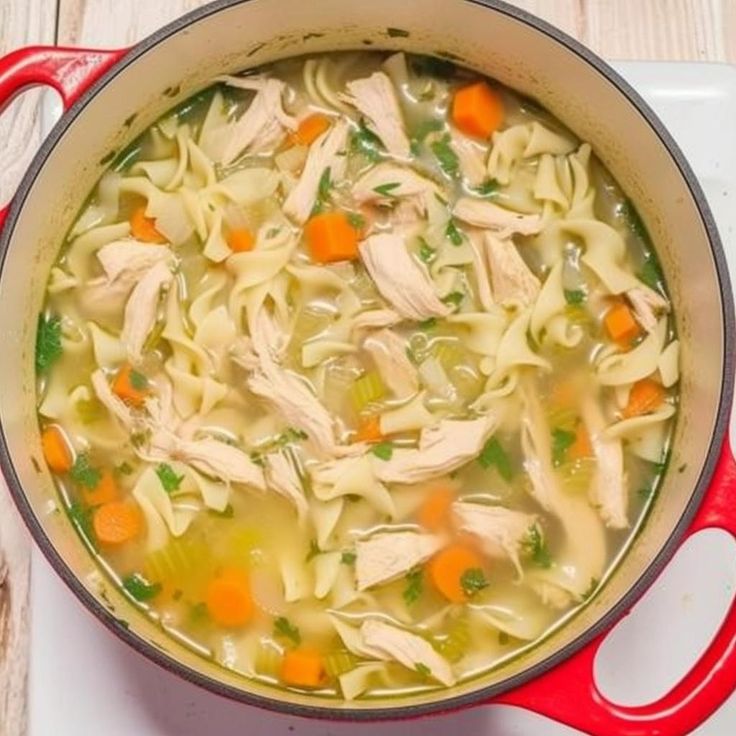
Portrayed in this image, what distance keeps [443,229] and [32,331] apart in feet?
2.00

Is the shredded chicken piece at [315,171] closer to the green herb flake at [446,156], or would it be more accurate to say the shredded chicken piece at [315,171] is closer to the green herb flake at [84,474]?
the green herb flake at [446,156]

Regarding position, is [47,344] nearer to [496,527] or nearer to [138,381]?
[138,381]

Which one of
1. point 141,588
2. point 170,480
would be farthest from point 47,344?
point 141,588

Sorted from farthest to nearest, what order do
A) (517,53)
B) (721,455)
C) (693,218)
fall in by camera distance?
(517,53) < (693,218) < (721,455)

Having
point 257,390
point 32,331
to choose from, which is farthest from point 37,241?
point 257,390

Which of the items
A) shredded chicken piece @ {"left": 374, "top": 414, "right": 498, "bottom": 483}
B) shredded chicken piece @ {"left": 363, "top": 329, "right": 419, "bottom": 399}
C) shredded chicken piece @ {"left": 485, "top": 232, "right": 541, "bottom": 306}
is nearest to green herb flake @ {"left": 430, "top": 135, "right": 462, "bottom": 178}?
shredded chicken piece @ {"left": 485, "top": 232, "right": 541, "bottom": 306}

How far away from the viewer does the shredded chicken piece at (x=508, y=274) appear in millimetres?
2020

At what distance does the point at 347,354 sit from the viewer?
203 centimetres

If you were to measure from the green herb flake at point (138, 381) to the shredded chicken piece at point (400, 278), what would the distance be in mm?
360

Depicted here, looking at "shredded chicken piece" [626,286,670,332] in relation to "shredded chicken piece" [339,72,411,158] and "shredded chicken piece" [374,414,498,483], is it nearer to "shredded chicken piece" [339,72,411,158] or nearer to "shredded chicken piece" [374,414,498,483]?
"shredded chicken piece" [374,414,498,483]

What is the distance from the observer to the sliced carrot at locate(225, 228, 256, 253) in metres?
2.05

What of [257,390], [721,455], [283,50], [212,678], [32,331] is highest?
[283,50]

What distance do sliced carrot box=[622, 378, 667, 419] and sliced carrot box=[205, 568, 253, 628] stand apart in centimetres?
60

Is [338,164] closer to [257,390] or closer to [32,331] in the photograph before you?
[257,390]
